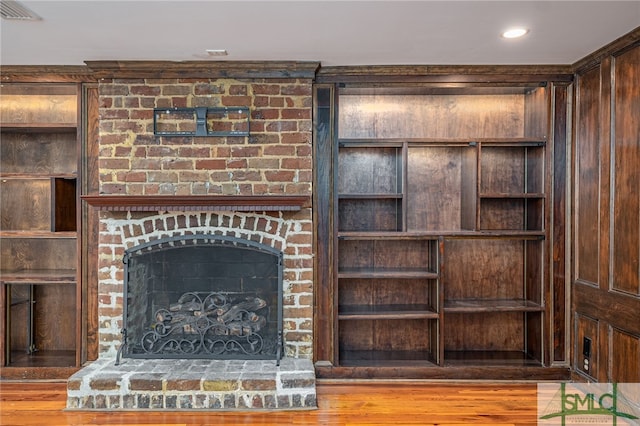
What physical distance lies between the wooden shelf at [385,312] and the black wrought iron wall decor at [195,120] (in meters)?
1.57

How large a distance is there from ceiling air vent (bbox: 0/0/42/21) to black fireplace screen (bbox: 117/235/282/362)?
4.98 ft

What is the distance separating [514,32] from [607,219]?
134cm

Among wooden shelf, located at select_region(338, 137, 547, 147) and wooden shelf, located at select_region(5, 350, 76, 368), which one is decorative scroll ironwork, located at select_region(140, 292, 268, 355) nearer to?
wooden shelf, located at select_region(5, 350, 76, 368)

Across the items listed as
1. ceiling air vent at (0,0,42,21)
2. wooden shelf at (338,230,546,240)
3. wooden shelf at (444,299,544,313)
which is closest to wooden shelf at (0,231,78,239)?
ceiling air vent at (0,0,42,21)

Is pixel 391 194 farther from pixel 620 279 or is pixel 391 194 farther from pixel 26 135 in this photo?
pixel 26 135

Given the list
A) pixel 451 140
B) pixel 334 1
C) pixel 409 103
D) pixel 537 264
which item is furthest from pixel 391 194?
pixel 334 1

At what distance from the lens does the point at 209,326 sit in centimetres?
297

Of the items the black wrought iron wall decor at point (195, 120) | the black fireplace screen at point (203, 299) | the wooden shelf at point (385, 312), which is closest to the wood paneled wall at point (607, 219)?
the wooden shelf at point (385, 312)

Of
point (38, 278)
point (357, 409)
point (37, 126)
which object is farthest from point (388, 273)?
point (37, 126)

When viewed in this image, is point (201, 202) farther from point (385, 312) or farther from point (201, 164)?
point (385, 312)

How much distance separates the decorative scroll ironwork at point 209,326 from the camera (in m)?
2.98

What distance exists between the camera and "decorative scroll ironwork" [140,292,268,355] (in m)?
2.98

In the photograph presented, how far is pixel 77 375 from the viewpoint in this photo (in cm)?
272

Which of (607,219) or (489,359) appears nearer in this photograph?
(607,219)
